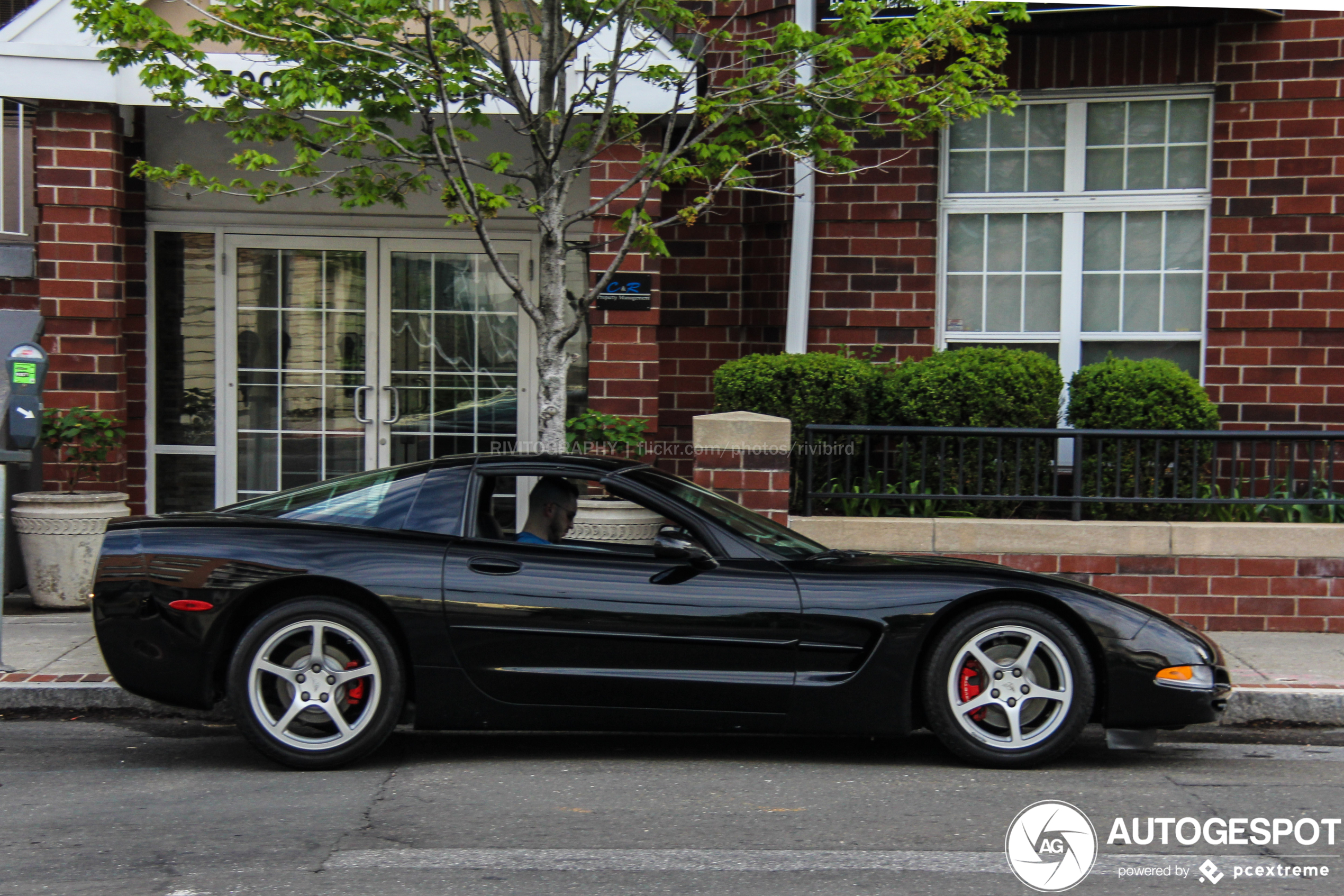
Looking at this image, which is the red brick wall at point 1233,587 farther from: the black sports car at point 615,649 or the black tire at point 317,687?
the black tire at point 317,687

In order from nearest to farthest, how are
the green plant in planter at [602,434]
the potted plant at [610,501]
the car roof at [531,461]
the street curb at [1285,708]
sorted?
the car roof at [531,461]
the street curb at [1285,708]
the potted plant at [610,501]
the green plant in planter at [602,434]

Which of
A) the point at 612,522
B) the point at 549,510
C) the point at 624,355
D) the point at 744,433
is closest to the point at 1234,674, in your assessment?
the point at 744,433

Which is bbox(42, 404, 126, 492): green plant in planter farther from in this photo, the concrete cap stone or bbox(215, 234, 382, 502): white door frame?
the concrete cap stone

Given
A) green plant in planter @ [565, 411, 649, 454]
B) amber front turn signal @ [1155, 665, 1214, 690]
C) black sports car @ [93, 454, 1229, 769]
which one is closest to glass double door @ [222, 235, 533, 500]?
green plant in planter @ [565, 411, 649, 454]

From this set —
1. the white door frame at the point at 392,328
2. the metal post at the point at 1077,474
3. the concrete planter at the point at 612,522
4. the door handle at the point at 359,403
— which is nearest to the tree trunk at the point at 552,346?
the concrete planter at the point at 612,522

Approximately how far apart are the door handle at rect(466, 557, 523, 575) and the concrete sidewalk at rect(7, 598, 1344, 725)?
214cm

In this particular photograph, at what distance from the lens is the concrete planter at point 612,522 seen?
7.35m

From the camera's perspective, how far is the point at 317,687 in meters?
4.90

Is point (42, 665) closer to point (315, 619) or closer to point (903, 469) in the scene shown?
point (315, 619)

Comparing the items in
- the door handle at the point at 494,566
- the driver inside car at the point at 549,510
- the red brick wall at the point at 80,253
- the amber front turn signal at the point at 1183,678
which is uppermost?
the red brick wall at the point at 80,253

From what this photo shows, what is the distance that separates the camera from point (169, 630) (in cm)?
493

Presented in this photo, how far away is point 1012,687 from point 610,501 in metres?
3.11

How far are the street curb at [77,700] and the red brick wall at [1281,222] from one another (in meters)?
7.36

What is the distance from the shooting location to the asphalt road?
12.3 feet
